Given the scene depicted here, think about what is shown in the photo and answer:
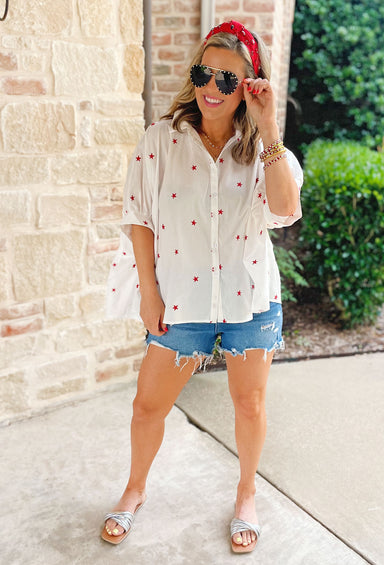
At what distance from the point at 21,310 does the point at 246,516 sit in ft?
4.55

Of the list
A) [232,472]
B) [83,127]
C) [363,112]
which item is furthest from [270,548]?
[363,112]

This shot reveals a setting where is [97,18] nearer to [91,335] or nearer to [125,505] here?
[91,335]

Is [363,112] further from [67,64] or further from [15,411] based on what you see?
[15,411]

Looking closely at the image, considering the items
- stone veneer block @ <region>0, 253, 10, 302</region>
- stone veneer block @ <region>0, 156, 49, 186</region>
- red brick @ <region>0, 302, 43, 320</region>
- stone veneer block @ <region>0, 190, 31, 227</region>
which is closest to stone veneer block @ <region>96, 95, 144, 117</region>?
stone veneer block @ <region>0, 156, 49, 186</region>

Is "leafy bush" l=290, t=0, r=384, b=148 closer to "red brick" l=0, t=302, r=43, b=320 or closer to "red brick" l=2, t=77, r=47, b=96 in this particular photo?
"red brick" l=2, t=77, r=47, b=96

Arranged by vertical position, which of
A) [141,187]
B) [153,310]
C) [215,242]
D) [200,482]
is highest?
[141,187]

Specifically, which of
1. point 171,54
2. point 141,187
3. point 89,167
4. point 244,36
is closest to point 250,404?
point 141,187

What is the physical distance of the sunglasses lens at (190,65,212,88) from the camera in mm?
1651

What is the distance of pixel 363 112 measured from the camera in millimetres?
6320

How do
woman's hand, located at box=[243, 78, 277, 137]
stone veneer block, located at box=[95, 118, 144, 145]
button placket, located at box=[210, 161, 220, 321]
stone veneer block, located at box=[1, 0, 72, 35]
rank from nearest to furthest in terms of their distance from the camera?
woman's hand, located at box=[243, 78, 277, 137], button placket, located at box=[210, 161, 220, 321], stone veneer block, located at box=[1, 0, 72, 35], stone veneer block, located at box=[95, 118, 144, 145]

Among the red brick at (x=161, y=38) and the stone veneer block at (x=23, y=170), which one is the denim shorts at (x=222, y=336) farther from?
the red brick at (x=161, y=38)

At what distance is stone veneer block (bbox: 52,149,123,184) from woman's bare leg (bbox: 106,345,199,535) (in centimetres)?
115

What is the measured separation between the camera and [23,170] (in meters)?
2.56

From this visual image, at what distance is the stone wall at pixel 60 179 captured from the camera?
8.22ft
